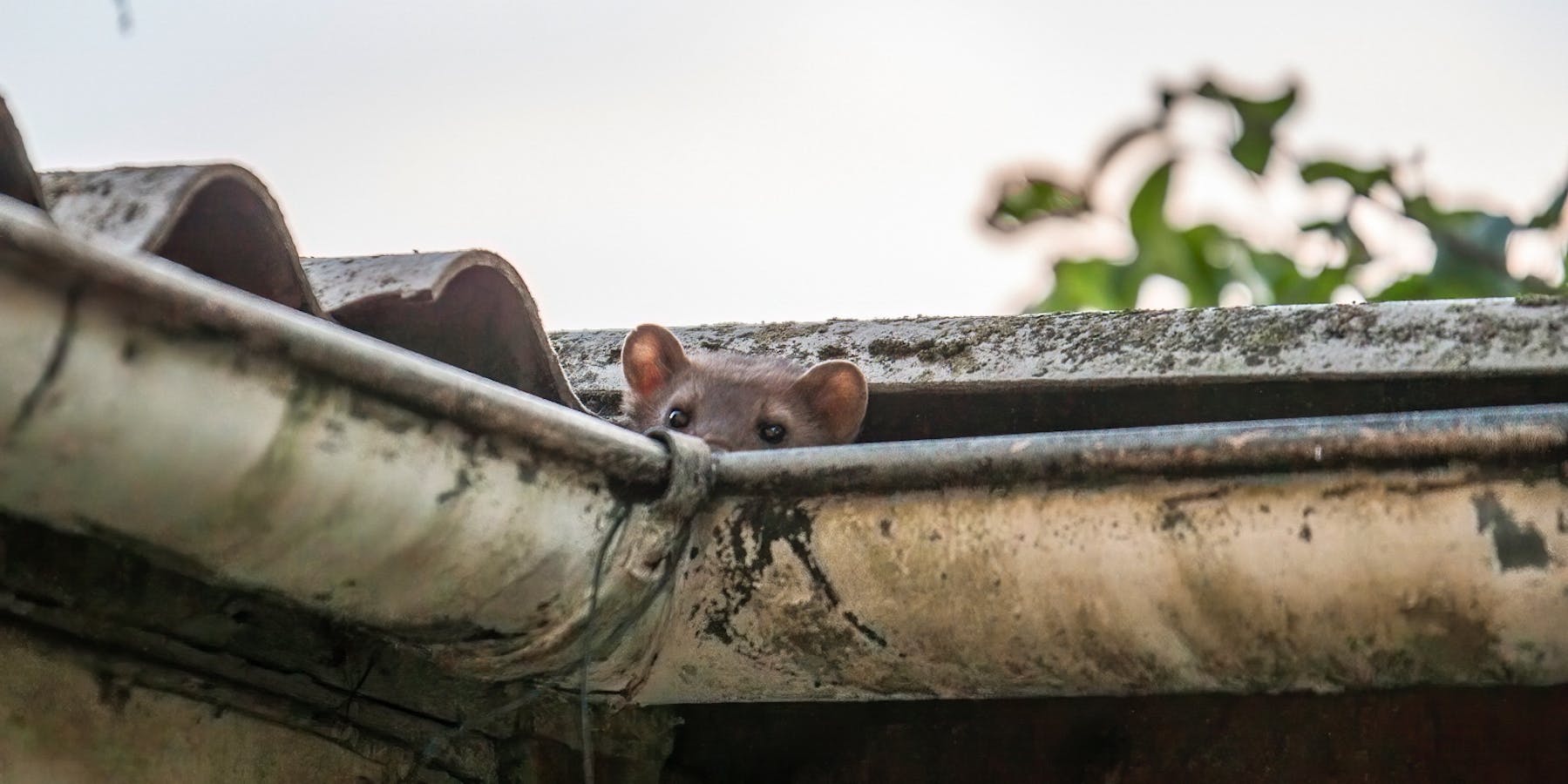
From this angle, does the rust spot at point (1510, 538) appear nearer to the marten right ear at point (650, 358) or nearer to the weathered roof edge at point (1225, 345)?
the weathered roof edge at point (1225, 345)

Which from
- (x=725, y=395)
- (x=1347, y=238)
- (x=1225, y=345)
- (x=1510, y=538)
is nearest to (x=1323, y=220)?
(x=1347, y=238)

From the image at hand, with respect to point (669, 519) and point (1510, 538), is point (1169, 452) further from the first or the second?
point (669, 519)

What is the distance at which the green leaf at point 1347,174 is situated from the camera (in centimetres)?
477

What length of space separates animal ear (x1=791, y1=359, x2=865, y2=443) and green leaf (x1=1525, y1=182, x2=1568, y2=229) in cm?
209

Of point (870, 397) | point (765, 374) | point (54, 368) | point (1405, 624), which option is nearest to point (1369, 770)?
point (1405, 624)

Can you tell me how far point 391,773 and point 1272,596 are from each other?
3.62 feet

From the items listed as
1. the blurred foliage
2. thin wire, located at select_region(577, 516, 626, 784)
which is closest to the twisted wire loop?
thin wire, located at select_region(577, 516, 626, 784)

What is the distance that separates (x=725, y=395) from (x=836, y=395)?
1270mm

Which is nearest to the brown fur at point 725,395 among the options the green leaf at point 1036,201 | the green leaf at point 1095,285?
the green leaf at point 1036,201

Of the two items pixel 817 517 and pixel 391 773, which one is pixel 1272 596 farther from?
pixel 391 773

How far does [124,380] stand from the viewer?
51.1 inches

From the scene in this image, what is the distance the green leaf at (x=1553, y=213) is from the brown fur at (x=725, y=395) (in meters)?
2.06

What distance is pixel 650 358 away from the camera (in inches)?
158

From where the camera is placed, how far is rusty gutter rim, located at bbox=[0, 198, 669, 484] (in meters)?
1.23
